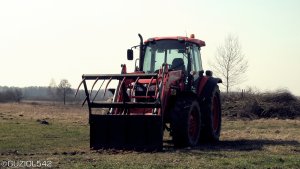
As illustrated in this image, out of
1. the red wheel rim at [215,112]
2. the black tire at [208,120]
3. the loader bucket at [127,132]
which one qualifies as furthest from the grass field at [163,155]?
Answer: the red wheel rim at [215,112]

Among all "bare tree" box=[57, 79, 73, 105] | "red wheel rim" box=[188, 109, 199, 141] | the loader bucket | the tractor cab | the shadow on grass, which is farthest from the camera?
"bare tree" box=[57, 79, 73, 105]

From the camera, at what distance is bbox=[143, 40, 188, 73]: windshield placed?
45.0 ft

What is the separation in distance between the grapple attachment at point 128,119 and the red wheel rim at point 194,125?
128 cm

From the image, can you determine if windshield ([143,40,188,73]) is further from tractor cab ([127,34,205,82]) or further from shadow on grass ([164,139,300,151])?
shadow on grass ([164,139,300,151])

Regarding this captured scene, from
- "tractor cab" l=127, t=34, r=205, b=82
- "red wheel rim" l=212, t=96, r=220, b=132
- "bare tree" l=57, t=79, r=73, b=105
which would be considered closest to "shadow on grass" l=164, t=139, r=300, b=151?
"red wheel rim" l=212, t=96, r=220, b=132

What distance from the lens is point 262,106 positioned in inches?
1123

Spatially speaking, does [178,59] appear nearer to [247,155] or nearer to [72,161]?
[247,155]

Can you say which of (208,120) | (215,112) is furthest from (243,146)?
(215,112)

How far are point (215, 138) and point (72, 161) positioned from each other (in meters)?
6.22

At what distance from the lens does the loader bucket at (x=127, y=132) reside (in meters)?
11.0

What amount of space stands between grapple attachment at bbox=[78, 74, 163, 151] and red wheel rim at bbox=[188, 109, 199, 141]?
1284 mm

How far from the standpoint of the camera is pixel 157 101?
1111 cm

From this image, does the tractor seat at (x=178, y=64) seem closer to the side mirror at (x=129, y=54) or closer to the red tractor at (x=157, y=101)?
the red tractor at (x=157, y=101)

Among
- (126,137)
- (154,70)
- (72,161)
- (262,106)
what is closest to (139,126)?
(126,137)
